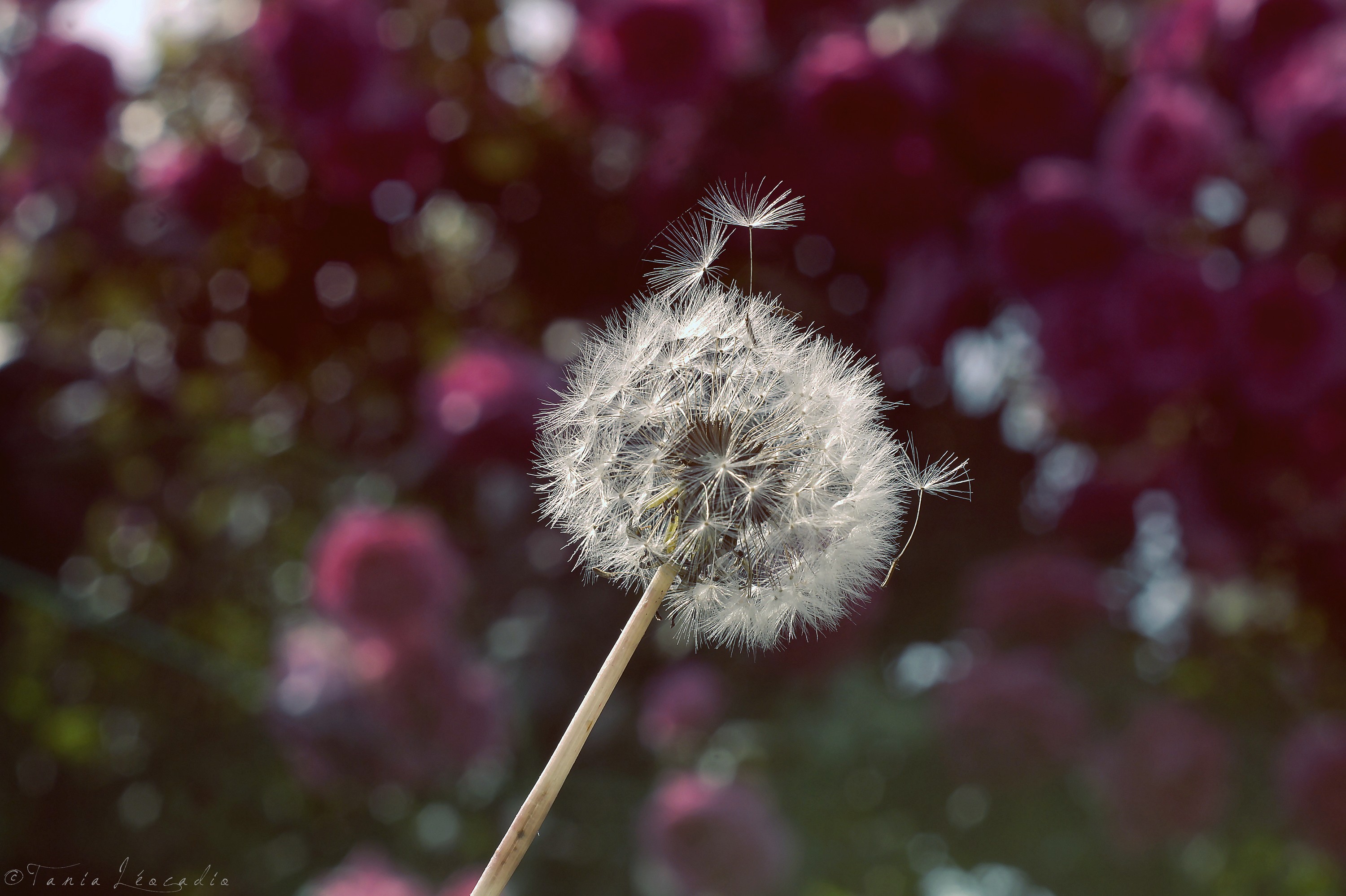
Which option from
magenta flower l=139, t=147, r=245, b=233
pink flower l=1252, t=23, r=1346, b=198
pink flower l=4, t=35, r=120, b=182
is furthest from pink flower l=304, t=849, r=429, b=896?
pink flower l=1252, t=23, r=1346, b=198

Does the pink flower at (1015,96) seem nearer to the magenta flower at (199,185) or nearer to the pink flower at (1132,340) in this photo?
the pink flower at (1132,340)

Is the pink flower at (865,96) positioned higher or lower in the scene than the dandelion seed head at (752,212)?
higher

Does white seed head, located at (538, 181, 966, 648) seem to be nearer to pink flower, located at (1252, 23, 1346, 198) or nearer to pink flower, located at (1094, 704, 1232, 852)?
pink flower, located at (1094, 704, 1232, 852)

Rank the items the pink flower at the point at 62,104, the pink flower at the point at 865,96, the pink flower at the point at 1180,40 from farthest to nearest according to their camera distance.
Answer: the pink flower at the point at 62,104, the pink flower at the point at 1180,40, the pink flower at the point at 865,96

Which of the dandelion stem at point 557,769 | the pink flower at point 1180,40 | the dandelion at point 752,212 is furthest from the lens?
the pink flower at point 1180,40

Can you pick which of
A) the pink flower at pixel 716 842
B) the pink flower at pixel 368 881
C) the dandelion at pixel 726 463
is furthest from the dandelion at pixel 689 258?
the pink flower at pixel 368 881

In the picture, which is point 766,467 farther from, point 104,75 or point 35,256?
point 35,256

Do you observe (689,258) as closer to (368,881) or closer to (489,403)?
(489,403)
